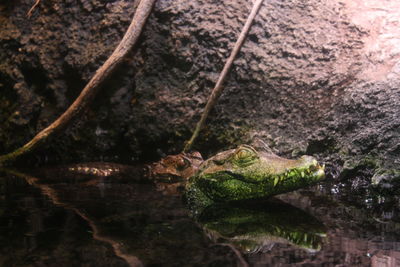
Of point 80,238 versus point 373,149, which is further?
point 373,149

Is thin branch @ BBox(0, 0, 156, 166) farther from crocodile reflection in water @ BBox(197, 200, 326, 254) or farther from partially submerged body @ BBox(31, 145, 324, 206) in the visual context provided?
crocodile reflection in water @ BBox(197, 200, 326, 254)

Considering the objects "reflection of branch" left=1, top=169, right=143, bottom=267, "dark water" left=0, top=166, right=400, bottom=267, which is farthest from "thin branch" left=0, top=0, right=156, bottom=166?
"dark water" left=0, top=166, right=400, bottom=267

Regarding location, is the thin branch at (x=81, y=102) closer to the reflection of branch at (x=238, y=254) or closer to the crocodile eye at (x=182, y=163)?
the crocodile eye at (x=182, y=163)

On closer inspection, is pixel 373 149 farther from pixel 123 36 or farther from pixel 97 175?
pixel 123 36

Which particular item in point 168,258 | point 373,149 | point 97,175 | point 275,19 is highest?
point 275,19

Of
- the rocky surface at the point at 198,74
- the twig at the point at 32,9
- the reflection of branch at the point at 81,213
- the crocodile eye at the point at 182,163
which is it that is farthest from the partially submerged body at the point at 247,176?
the twig at the point at 32,9

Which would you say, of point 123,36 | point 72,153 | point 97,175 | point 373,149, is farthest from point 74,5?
point 373,149

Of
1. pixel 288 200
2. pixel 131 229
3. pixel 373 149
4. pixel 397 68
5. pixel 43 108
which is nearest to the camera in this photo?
pixel 131 229
